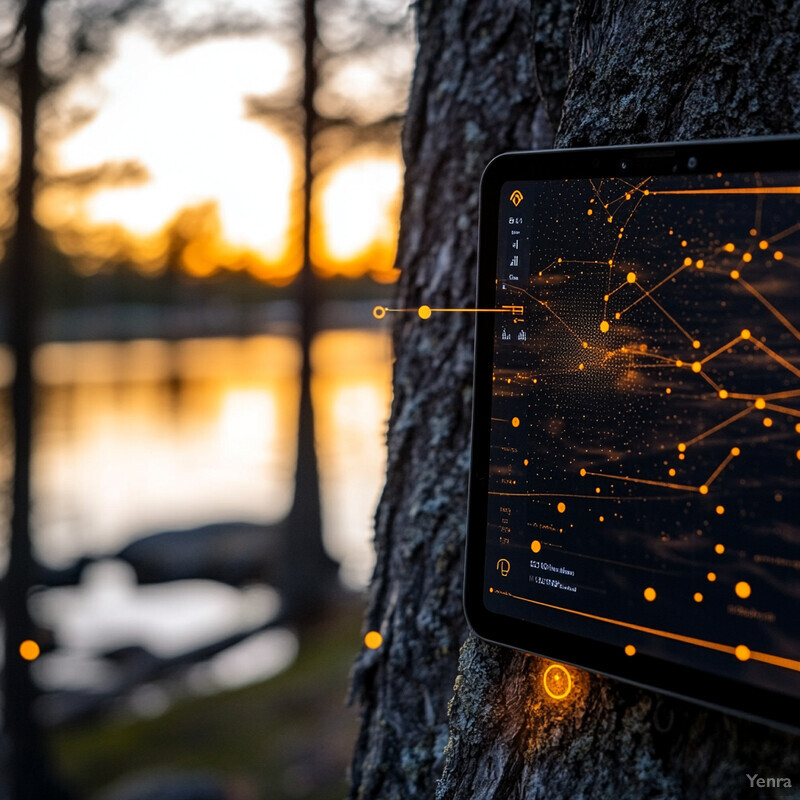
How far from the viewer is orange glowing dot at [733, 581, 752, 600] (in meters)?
0.99

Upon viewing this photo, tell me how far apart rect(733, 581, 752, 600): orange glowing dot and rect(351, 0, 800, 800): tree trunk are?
19 centimetres

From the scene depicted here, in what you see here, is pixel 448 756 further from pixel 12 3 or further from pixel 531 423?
pixel 12 3

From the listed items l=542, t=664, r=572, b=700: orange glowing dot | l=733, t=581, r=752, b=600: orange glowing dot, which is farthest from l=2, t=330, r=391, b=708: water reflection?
l=733, t=581, r=752, b=600: orange glowing dot

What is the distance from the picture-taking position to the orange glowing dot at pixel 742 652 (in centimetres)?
99

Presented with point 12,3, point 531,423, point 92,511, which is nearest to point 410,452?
point 531,423

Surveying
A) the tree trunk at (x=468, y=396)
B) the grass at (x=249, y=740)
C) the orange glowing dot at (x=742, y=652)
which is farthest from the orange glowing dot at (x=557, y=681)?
the grass at (x=249, y=740)

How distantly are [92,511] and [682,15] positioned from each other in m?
9.47

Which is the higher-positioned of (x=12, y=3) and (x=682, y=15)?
(x=12, y=3)

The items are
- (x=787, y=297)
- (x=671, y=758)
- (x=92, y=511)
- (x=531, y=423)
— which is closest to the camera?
(x=787, y=297)

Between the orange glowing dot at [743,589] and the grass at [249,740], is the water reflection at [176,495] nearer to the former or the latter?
the grass at [249,740]

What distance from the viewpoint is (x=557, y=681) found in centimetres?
124

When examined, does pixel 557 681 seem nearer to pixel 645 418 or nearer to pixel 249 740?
pixel 645 418

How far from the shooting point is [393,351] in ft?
6.70

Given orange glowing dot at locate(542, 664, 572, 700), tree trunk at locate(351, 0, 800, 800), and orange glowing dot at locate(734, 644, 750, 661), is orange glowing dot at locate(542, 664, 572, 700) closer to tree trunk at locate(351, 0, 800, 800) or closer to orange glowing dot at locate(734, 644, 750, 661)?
tree trunk at locate(351, 0, 800, 800)
